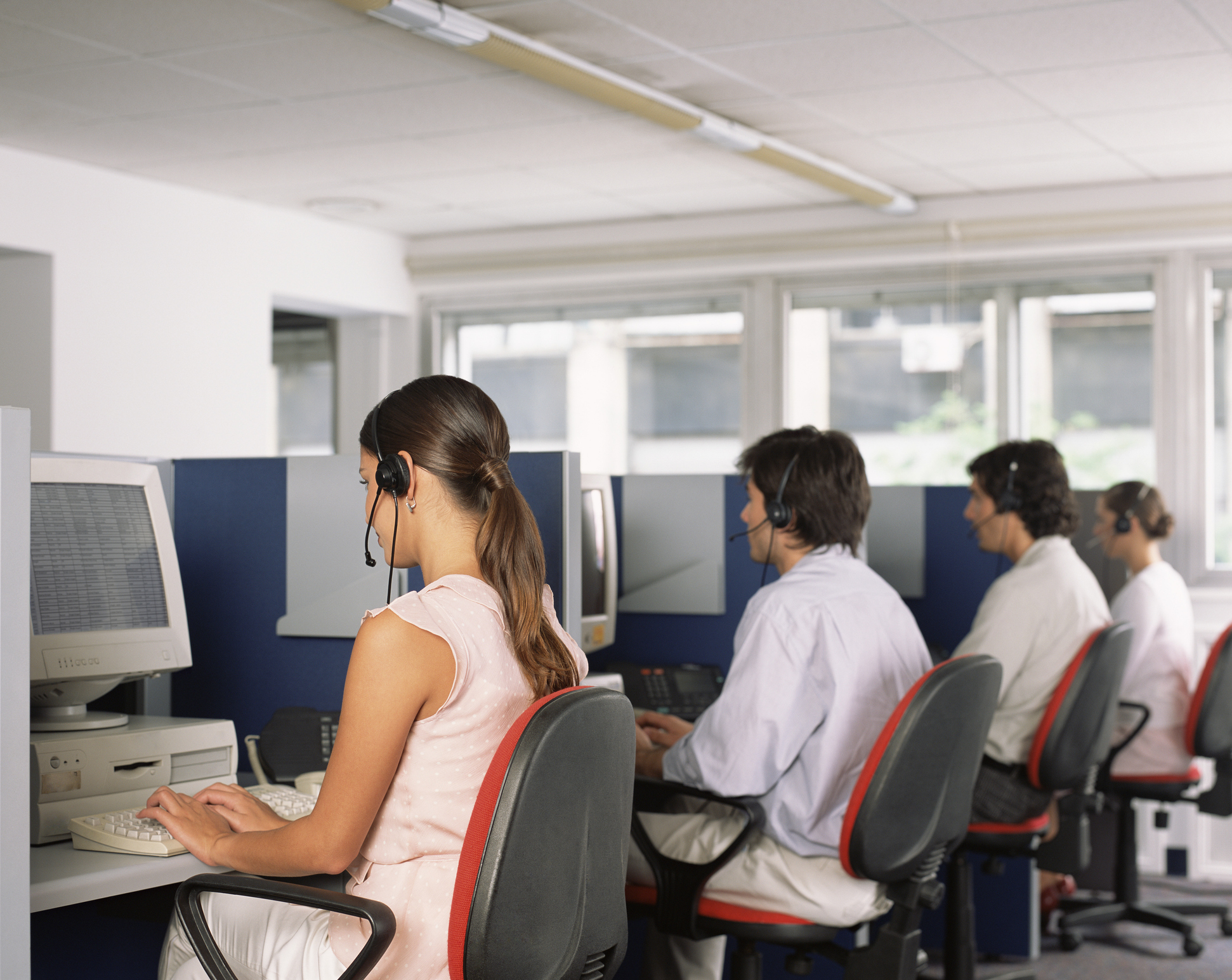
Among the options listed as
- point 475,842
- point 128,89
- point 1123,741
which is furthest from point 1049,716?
point 128,89

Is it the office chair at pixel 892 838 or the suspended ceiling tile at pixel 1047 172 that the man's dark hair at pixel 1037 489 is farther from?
the suspended ceiling tile at pixel 1047 172

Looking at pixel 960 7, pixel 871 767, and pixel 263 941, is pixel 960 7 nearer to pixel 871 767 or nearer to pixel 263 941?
pixel 871 767

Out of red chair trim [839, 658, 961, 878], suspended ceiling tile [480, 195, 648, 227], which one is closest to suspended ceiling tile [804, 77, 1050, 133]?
suspended ceiling tile [480, 195, 648, 227]

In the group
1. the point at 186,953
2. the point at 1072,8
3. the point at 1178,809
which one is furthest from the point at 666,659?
the point at 1178,809

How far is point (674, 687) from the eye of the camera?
3.04m

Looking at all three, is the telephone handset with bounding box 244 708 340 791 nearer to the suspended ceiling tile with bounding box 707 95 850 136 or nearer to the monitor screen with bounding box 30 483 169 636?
the monitor screen with bounding box 30 483 169 636

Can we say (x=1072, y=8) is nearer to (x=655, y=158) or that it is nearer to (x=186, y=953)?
(x=655, y=158)

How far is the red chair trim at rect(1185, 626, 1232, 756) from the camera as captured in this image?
3631 mm

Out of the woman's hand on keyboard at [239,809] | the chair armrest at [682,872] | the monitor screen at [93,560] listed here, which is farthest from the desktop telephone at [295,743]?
the chair armrest at [682,872]

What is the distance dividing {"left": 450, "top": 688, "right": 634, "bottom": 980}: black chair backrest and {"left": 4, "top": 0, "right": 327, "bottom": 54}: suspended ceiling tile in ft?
7.46

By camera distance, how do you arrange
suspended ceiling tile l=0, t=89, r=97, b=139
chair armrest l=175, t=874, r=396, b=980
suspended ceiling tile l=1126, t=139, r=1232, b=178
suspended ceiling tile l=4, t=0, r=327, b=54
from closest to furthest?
chair armrest l=175, t=874, r=396, b=980 → suspended ceiling tile l=4, t=0, r=327, b=54 → suspended ceiling tile l=0, t=89, r=97, b=139 → suspended ceiling tile l=1126, t=139, r=1232, b=178

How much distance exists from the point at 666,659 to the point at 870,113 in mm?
1928

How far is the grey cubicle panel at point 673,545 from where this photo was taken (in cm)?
312

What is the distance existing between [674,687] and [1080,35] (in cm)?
194
